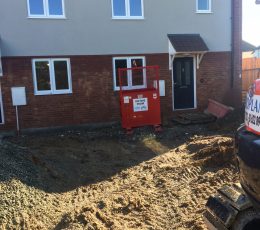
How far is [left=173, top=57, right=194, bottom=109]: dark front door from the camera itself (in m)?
12.9

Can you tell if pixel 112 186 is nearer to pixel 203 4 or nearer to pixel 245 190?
pixel 245 190

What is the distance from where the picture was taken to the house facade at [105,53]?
425 inches

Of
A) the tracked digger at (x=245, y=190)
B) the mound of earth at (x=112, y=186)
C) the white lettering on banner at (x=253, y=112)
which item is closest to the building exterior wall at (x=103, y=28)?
the mound of earth at (x=112, y=186)

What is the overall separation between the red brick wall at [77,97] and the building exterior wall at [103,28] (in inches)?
14.1

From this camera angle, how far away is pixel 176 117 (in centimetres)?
1270

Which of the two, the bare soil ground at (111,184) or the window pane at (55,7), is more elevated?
the window pane at (55,7)

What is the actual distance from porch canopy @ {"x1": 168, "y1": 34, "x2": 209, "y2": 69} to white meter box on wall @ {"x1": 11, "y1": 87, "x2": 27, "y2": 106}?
5448mm

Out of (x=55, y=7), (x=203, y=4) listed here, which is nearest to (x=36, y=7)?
(x=55, y=7)

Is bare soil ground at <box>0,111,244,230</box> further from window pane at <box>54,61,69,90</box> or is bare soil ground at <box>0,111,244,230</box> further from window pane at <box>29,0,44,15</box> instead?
window pane at <box>29,0,44,15</box>

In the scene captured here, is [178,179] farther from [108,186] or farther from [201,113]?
[201,113]

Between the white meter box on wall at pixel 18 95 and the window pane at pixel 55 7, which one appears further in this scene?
the window pane at pixel 55 7

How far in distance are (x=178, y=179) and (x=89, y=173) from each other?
2019 mm

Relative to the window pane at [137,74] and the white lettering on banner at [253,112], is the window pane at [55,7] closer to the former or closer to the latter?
the window pane at [137,74]

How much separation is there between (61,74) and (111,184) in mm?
6071
